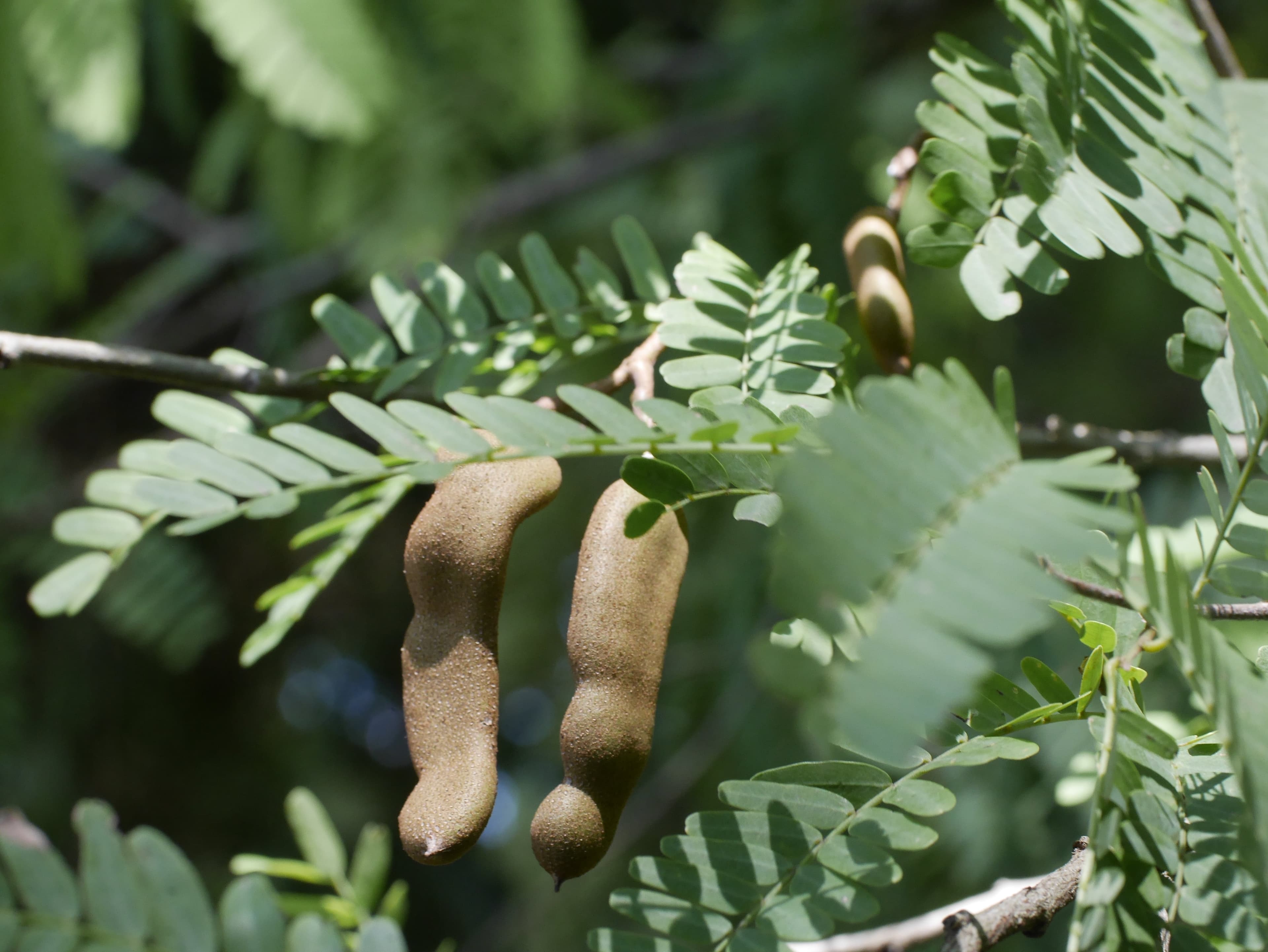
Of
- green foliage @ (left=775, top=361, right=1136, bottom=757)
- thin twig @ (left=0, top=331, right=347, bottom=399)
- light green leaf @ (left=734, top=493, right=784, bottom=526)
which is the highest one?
thin twig @ (left=0, top=331, right=347, bottom=399)

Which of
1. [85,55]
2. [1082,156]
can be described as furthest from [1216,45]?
[85,55]

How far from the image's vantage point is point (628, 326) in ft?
2.11

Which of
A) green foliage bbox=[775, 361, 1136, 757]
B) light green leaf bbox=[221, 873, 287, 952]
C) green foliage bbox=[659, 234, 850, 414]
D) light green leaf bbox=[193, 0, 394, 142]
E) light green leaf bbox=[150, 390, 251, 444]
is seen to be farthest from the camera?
light green leaf bbox=[193, 0, 394, 142]

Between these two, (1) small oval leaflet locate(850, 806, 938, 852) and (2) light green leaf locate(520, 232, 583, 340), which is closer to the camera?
(1) small oval leaflet locate(850, 806, 938, 852)

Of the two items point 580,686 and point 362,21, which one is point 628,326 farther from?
point 362,21

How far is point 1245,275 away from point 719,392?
23cm

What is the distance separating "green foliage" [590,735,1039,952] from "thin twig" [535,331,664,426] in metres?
0.18

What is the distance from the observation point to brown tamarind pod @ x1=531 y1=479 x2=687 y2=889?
38 centimetres

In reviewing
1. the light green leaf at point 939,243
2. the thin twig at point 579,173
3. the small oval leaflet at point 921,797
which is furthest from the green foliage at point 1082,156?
the thin twig at point 579,173

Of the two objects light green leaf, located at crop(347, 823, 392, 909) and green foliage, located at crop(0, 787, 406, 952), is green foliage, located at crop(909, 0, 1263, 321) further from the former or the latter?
light green leaf, located at crop(347, 823, 392, 909)

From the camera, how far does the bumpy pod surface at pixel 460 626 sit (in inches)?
16.0

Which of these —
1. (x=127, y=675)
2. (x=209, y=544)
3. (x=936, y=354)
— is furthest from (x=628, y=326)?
(x=127, y=675)

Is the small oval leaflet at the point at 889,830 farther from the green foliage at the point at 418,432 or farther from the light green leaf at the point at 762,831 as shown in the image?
the green foliage at the point at 418,432

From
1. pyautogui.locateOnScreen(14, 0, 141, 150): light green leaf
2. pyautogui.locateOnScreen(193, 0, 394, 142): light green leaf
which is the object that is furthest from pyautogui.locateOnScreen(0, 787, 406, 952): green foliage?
pyautogui.locateOnScreen(14, 0, 141, 150): light green leaf
